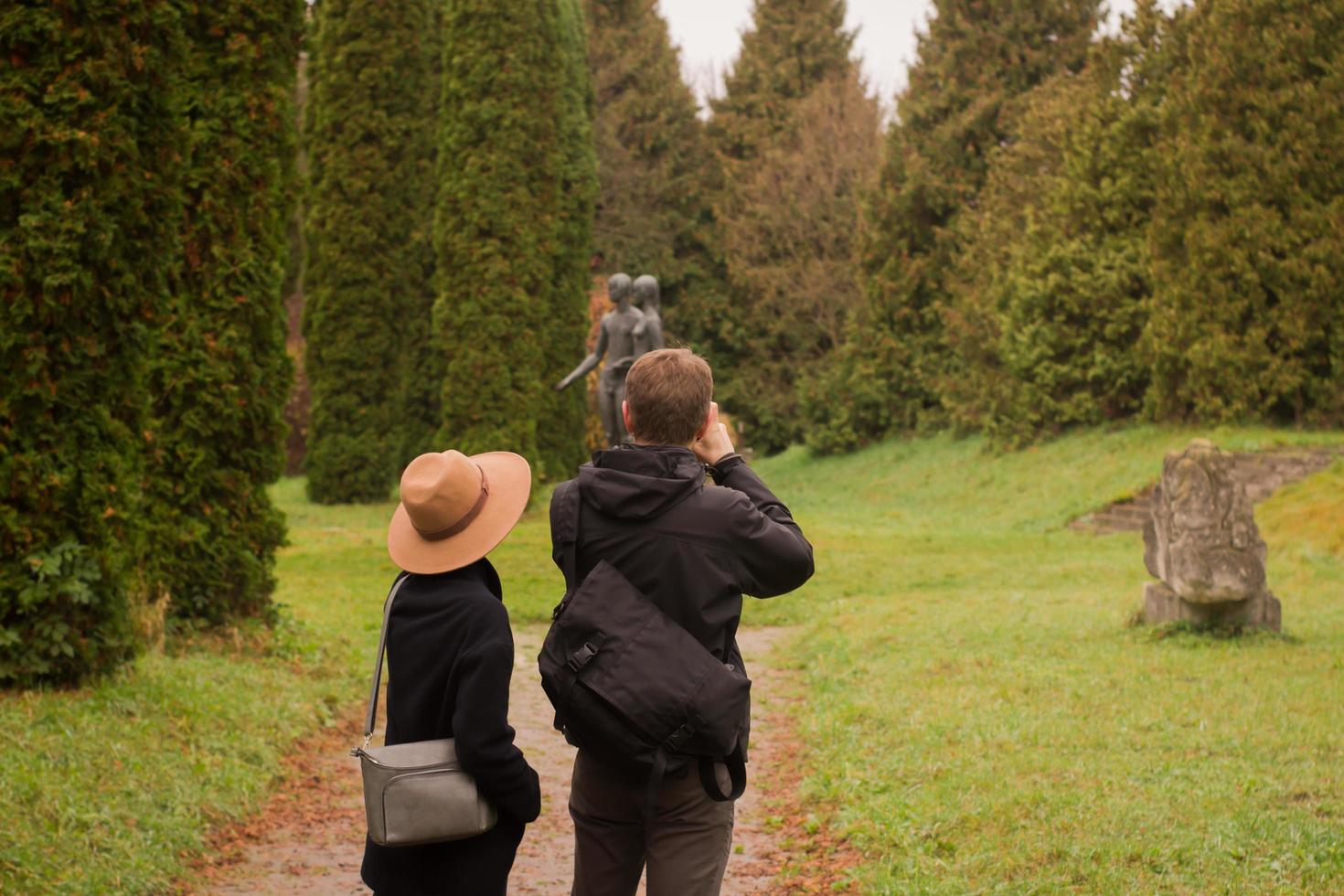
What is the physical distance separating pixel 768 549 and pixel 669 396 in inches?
16.3

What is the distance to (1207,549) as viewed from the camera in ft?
30.9

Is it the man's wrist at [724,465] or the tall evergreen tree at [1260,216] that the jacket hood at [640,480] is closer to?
the man's wrist at [724,465]

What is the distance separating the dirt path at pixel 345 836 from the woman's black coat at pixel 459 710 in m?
2.27

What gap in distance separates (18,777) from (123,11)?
3618 millimetres

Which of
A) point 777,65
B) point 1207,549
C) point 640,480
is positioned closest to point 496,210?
point 1207,549

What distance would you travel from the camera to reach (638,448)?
3.06 meters

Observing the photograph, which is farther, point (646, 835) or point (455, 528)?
point (455, 528)

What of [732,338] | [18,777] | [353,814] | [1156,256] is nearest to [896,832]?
[353,814]

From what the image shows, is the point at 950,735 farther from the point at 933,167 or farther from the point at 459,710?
the point at 933,167

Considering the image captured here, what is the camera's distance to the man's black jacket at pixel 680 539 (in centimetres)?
300

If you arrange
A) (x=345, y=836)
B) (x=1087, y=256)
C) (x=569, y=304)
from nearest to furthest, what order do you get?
(x=345, y=836) < (x=1087, y=256) < (x=569, y=304)

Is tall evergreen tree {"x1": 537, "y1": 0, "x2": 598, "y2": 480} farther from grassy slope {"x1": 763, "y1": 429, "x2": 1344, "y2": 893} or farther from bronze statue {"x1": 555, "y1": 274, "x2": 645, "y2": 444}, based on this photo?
grassy slope {"x1": 763, "y1": 429, "x2": 1344, "y2": 893}

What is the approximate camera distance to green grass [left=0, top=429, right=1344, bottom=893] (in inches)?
195

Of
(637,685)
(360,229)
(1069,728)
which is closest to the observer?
(637,685)
